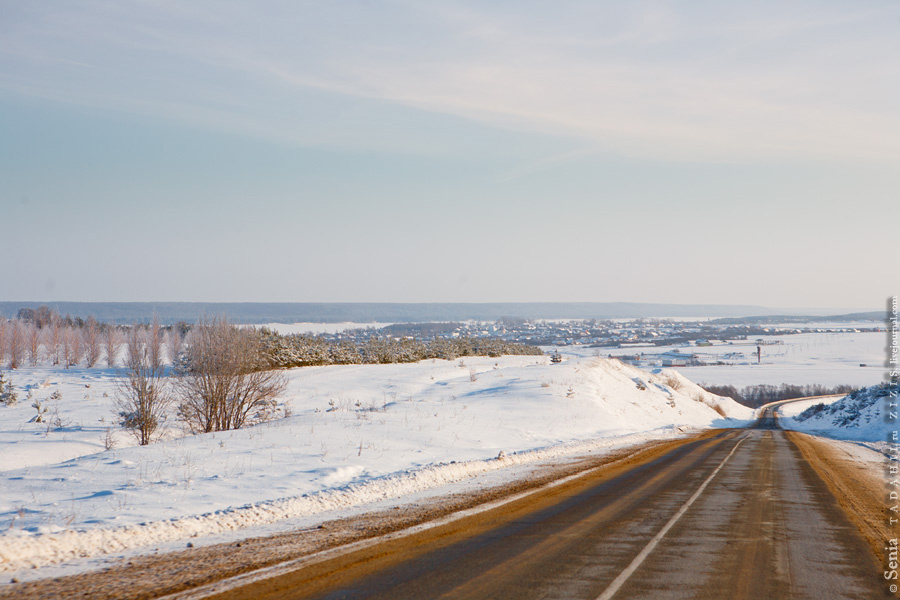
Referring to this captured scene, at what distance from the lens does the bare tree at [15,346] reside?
70162 mm

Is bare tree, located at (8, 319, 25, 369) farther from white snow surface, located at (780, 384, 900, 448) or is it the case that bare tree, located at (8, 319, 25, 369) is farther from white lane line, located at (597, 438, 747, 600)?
white snow surface, located at (780, 384, 900, 448)

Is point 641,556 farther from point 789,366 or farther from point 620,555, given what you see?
point 789,366

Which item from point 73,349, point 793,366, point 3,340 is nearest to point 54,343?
point 73,349

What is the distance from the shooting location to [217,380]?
27047 mm

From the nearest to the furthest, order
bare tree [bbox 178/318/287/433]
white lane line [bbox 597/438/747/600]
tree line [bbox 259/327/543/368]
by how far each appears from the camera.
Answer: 1. white lane line [bbox 597/438/747/600]
2. bare tree [bbox 178/318/287/433]
3. tree line [bbox 259/327/543/368]

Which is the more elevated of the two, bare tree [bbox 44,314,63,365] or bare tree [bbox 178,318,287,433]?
bare tree [bbox 178,318,287,433]

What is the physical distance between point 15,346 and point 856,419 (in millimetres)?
84672

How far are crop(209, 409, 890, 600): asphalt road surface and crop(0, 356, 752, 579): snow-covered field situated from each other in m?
2.90

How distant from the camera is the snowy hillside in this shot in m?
40.9

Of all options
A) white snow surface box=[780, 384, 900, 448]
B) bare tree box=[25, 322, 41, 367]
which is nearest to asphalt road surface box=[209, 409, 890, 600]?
white snow surface box=[780, 384, 900, 448]

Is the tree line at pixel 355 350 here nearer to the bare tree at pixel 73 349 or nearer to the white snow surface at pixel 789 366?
the bare tree at pixel 73 349

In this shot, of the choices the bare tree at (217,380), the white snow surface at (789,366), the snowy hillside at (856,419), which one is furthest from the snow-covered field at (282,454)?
the white snow surface at (789,366)

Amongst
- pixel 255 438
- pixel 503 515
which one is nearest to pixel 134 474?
pixel 255 438

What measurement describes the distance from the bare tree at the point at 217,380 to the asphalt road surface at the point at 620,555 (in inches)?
712
